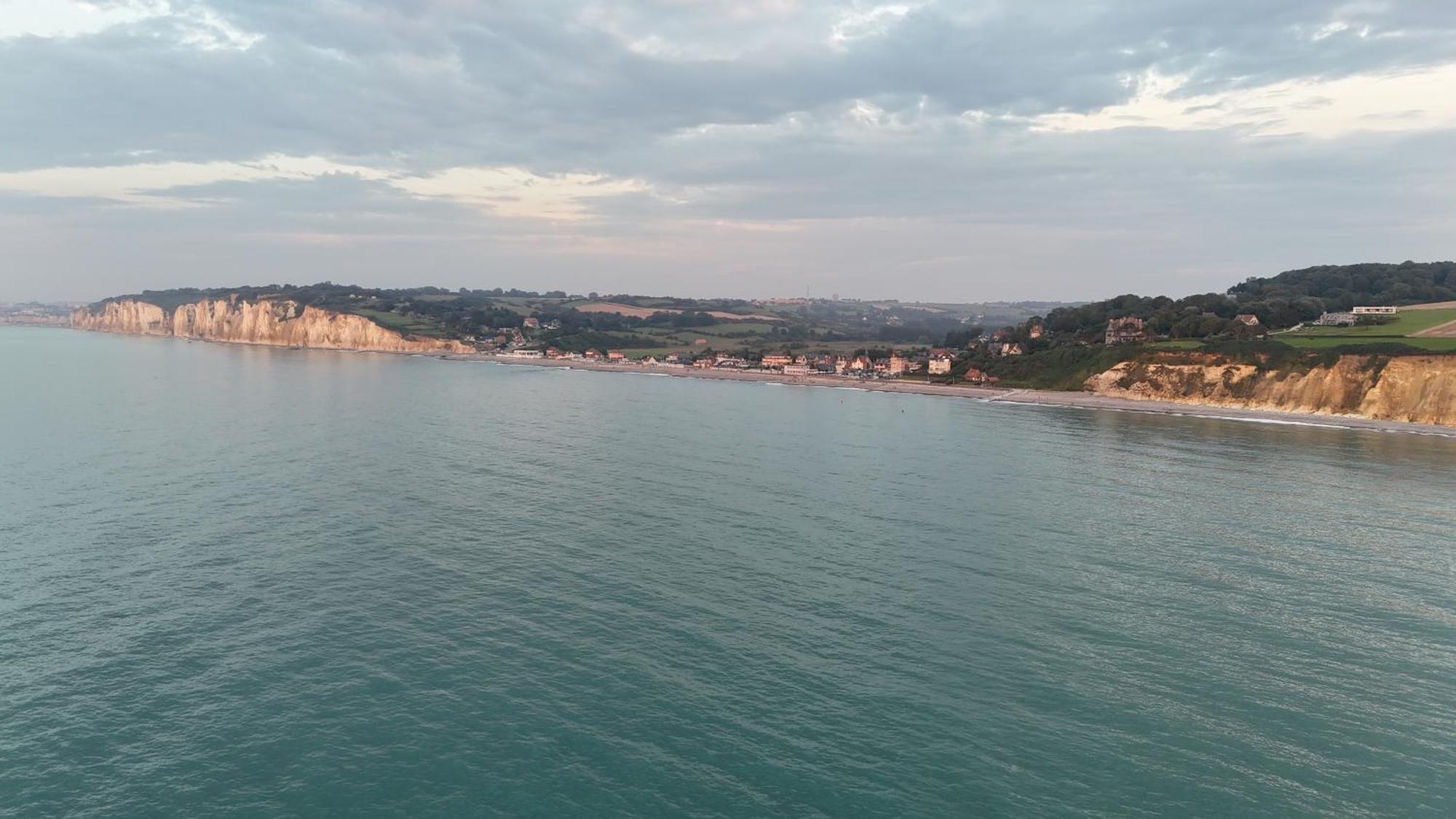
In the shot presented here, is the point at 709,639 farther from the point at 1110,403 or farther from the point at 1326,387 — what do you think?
the point at 1326,387

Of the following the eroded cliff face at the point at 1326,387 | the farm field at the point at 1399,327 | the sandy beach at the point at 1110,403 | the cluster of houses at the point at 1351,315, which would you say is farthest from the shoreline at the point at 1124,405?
the cluster of houses at the point at 1351,315

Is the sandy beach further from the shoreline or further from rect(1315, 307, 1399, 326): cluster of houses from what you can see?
rect(1315, 307, 1399, 326): cluster of houses

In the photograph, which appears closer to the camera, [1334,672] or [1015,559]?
[1334,672]

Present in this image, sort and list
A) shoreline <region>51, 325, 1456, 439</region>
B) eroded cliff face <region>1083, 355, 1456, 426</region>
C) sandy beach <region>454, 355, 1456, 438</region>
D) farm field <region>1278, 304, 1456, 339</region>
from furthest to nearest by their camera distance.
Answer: farm field <region>1278, 304, 1456, 339</region>, eroded cliff face <region>1083, 355, 1456, 426</region>, sandy beach <region>454, 355, 1456, 438</region>, shoreline <region>51, 325, 1456, 439</region>

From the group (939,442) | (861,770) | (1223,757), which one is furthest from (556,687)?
(939,442)

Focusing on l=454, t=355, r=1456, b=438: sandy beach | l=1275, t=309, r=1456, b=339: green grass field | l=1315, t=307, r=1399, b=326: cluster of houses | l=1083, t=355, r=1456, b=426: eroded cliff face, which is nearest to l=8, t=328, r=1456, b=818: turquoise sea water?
l=454, t=355, r=1456, b=438: sandy beach

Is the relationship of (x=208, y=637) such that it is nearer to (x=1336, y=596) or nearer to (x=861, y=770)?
(x=861, y=770)

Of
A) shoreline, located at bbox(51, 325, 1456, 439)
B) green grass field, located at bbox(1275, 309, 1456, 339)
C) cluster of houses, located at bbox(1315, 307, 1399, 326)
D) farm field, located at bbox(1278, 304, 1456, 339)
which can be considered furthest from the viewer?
cluster of houses, located at bbox(1315, 307, 1399, 326)
